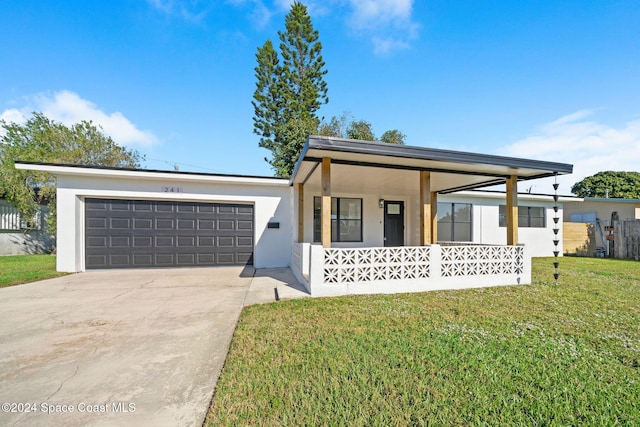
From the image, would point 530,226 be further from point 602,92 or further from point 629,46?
point 629,46

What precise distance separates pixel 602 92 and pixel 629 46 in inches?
38.0

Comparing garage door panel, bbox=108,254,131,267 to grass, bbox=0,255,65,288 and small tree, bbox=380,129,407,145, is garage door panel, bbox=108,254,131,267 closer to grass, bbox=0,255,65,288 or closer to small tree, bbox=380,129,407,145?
grass, bbox=0,255,65,288

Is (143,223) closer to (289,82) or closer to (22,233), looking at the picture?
(22,233)

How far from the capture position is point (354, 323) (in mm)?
3432

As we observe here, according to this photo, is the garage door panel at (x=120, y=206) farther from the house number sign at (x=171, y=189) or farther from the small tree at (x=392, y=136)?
the small tree at (x=392, y=136)

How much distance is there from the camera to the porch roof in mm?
4324

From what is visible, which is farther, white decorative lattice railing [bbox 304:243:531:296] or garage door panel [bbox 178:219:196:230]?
garage door panel [bbox 178:219:196:230]

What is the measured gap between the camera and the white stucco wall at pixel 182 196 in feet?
23.0

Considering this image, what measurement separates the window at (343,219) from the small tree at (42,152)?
1035 centimetres

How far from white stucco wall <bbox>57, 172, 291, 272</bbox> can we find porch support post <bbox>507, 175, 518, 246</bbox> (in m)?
5.86

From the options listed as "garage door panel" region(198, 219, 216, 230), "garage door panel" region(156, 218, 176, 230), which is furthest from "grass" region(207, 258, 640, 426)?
"garage door panel" region(156, 218, 176, 230)

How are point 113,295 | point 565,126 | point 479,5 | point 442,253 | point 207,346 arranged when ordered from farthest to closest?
1. point 565,126
2. point 479,5
3. point 442,253
4. point 113,295
5. point 207,346

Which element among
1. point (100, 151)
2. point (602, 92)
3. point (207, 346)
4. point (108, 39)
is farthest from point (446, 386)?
point (100, 151)

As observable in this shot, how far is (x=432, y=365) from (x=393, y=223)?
789cm
